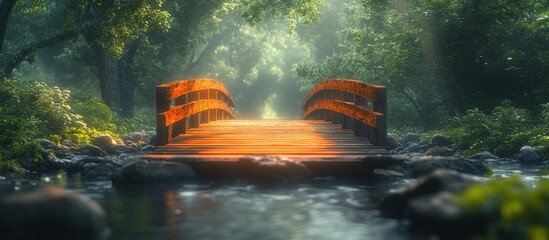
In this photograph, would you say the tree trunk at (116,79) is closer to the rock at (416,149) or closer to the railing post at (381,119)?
the rock at (416,149)

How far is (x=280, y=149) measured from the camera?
11.3 metres

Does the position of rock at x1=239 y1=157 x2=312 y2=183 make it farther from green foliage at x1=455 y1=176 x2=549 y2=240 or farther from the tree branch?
the tree branch

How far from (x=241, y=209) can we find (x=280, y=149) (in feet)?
13.0

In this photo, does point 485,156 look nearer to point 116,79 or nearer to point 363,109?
point 363,109

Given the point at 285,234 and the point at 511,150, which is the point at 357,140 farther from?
the point at 285,234

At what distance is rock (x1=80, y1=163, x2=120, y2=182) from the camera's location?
10281mm

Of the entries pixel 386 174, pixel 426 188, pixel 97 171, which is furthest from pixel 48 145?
pixel 426 188

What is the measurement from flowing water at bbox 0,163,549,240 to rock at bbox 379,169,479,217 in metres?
0.19

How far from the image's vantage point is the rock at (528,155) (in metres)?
13.7

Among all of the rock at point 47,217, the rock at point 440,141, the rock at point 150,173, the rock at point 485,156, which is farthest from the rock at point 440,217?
the rock at point 440,141

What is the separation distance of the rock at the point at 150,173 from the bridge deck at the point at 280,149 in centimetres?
21

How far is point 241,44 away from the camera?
55812 mm

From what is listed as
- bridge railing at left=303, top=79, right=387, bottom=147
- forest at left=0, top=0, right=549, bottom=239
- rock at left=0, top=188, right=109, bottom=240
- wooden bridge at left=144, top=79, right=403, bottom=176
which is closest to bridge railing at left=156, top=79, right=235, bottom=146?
wooden bridge at left=144, top=79, right=403, bottom=176

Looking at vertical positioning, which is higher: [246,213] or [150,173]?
[150,173]
